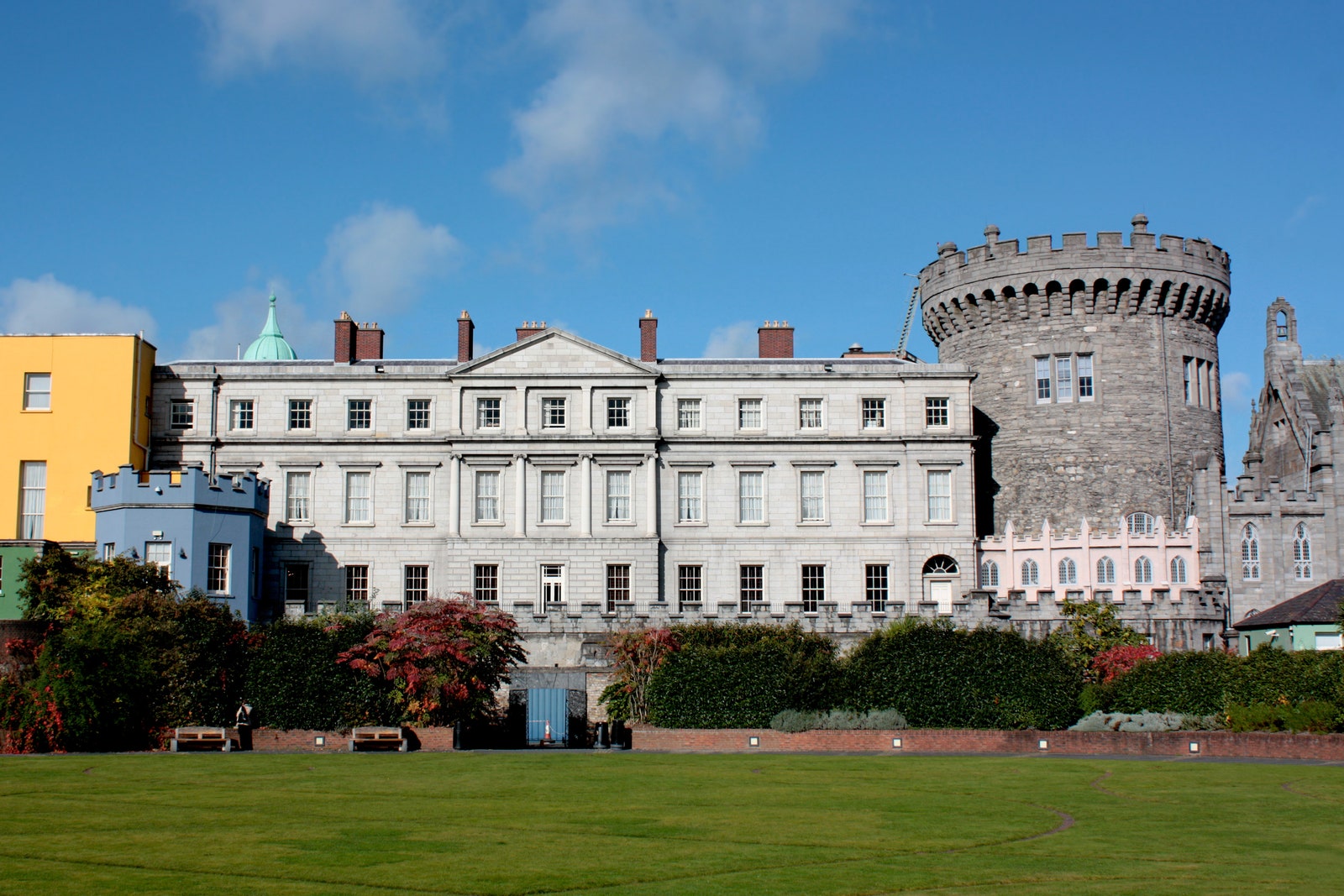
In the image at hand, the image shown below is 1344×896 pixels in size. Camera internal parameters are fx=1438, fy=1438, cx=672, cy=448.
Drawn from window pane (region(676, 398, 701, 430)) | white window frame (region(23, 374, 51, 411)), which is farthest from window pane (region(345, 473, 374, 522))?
window pane (region(676, 398, 701, 430))

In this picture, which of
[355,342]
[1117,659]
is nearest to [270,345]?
[355,342]

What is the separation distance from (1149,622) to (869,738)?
15495 mm

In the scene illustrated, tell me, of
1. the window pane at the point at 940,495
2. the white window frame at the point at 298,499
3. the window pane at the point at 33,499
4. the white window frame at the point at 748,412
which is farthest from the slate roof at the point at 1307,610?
the window pane at the point at 33,499

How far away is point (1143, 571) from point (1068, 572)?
8.59 feet

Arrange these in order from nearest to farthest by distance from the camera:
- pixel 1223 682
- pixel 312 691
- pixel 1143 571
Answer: pixel 1223 682 < pixel 312 691 < pixel 1143 571

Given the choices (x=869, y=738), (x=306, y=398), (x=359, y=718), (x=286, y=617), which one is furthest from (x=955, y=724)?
(x=306, y=398)

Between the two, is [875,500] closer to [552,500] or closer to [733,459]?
[733,459]

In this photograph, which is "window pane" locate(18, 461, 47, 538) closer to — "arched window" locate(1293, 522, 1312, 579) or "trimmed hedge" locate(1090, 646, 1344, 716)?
"trimmed hedge" locate(1090, 646, 1344, 716)

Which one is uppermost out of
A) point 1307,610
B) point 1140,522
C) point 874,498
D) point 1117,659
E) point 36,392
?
point 36,392

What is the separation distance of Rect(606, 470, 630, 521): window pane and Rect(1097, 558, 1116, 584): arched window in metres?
17.3

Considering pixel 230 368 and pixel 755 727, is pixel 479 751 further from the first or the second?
pixel 230 368

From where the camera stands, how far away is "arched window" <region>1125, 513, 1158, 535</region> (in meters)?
54.3

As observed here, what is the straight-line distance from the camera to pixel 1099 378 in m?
55.8

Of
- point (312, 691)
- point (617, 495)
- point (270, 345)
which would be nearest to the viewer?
point (312, 691)
